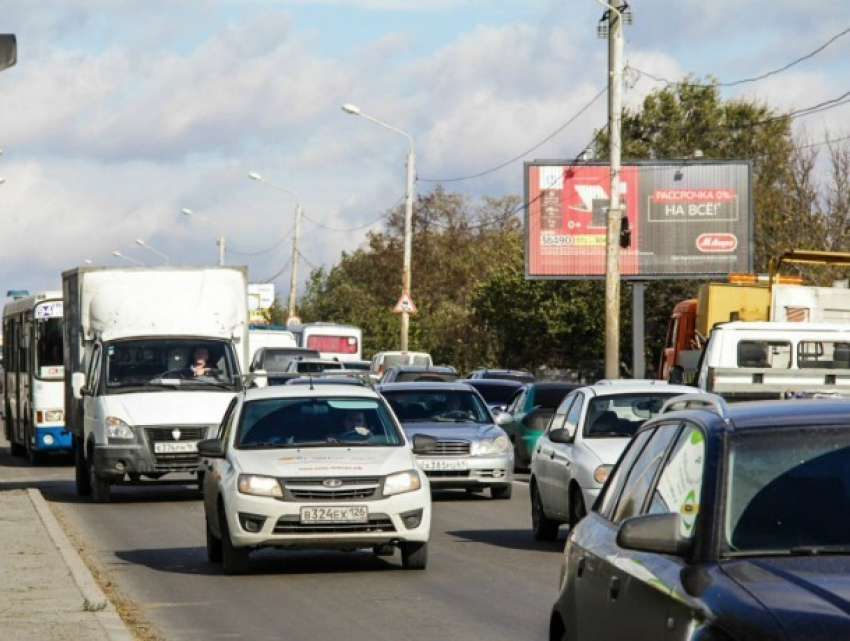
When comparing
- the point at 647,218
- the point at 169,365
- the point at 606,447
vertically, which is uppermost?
the point at 647,218

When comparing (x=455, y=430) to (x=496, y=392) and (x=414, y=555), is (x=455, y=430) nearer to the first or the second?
(x=414, y=555)

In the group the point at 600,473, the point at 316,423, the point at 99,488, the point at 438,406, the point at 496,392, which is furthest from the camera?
the point at 496,392

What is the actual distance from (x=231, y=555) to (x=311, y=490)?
85 cm

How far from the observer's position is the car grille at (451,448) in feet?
75.2

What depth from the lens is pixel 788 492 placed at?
5992 millimetres

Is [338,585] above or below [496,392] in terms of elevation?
below

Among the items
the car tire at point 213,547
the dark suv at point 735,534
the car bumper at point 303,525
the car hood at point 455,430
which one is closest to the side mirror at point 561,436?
the car bumper at point 303,525

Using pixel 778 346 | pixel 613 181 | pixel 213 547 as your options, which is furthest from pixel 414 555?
pixel 613 181

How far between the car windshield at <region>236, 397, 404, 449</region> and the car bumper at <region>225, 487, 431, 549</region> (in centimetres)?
96

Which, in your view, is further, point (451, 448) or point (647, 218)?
point (647, 218)

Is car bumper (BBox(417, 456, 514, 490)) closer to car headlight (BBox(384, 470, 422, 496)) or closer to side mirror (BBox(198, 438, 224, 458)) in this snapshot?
side mirror (BBox(198, 438, 224, 458))

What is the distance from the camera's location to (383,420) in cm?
1586

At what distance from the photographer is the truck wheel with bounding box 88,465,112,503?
23672 mm

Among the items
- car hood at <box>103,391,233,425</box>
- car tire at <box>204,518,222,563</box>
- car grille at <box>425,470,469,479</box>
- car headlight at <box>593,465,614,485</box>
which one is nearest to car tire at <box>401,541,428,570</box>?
car tire at <box>204,518,222,563</box>
